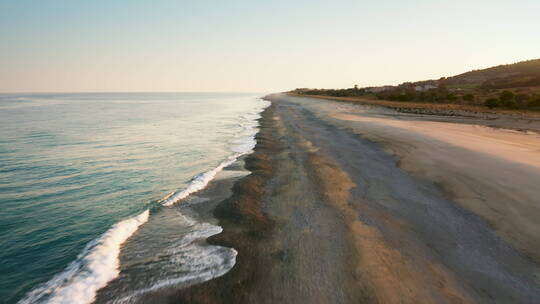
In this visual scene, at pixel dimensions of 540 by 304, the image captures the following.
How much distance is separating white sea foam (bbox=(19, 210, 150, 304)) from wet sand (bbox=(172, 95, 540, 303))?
1645mm

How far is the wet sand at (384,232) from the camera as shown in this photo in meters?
4.48

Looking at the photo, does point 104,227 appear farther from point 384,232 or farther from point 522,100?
point 522,100

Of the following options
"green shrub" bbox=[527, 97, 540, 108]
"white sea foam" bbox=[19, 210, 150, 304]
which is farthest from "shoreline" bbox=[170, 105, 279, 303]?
"green shrub" bbox=[527, 97, 540, 108]

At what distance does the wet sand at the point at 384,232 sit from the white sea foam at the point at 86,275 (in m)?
1.65

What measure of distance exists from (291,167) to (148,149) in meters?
10.3

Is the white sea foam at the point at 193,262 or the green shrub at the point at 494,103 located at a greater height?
the green shrub at the point at 494,103

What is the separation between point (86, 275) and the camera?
4996 mm

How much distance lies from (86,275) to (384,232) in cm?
641

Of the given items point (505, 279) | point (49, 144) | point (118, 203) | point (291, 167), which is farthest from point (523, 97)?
point (49, 144)

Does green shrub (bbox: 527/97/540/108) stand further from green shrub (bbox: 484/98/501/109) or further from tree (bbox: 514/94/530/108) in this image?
green shrub (bbox: 484/98/501/109)

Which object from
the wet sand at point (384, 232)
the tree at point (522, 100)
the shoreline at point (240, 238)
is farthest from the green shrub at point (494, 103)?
the shoreline at point (240, 238)

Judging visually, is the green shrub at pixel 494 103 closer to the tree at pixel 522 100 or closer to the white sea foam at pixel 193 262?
the tree at pixel 522 100

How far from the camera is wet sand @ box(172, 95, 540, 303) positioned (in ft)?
14.7

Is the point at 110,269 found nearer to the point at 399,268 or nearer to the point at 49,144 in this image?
the point at 399,268
